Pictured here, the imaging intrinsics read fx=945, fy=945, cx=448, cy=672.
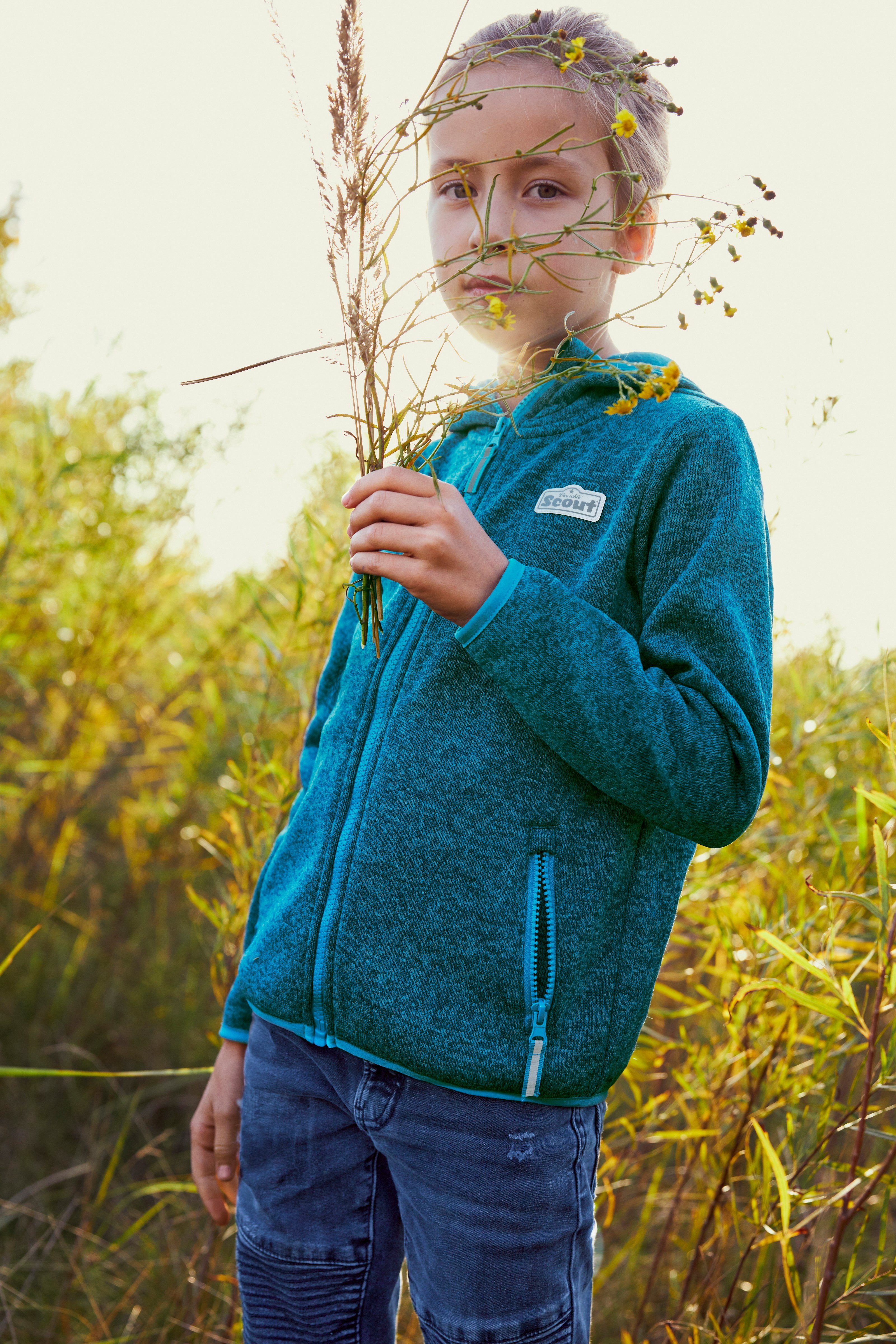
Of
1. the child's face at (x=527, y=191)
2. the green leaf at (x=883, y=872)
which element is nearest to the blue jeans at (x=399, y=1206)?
the green leaf at (x=883, y=872)

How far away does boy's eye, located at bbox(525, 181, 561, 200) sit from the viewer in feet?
3.18

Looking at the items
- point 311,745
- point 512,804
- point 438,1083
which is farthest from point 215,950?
point 512,804

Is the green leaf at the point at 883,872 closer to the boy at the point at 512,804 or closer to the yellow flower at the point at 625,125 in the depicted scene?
the boy at the point at 512,804

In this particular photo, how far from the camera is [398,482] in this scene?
0.83m

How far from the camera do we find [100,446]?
2672mm

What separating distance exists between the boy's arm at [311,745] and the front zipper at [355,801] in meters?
0.16

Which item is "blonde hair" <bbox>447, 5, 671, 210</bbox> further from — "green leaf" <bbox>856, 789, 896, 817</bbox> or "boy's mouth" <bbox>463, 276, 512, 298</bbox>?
"green leaf" <bbox>856, 789, 896, 817</bbox>

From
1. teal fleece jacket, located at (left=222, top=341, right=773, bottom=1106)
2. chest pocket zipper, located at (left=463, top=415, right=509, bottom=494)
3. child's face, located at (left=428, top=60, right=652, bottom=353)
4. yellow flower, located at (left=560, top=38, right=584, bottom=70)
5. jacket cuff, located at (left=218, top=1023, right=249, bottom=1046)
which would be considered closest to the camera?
yellow flower, located at (left=560, top=38, right=584, bottom=70)

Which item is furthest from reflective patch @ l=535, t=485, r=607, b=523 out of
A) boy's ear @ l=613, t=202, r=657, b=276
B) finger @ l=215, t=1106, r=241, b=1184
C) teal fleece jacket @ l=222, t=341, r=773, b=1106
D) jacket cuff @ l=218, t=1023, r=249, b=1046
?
finger @ l=215, t=1106, r=241, b=1184

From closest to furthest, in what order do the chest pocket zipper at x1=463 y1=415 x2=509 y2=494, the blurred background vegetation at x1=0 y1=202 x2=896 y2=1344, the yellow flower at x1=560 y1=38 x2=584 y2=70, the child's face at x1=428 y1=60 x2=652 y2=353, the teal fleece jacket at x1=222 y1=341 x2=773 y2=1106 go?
the yellow flower at x1=560 y1=38 x2=584 y2=70, the teal fleece jacket at x1=222 y1=341 x2=773 y2=1106, the child's face at x1=428 y1=60 x2=652 y2=353, the chest pocket zipper at x1=463 y1=415 x2=509 y2=494, the blurred background vegetation at x1=0 y1=202 x2=896 y2=1344

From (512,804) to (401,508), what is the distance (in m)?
0.30

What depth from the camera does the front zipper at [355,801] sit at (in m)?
0.98

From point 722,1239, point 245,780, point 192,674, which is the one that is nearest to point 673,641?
point 245,780

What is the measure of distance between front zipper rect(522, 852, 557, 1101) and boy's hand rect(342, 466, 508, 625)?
0.89 ft
